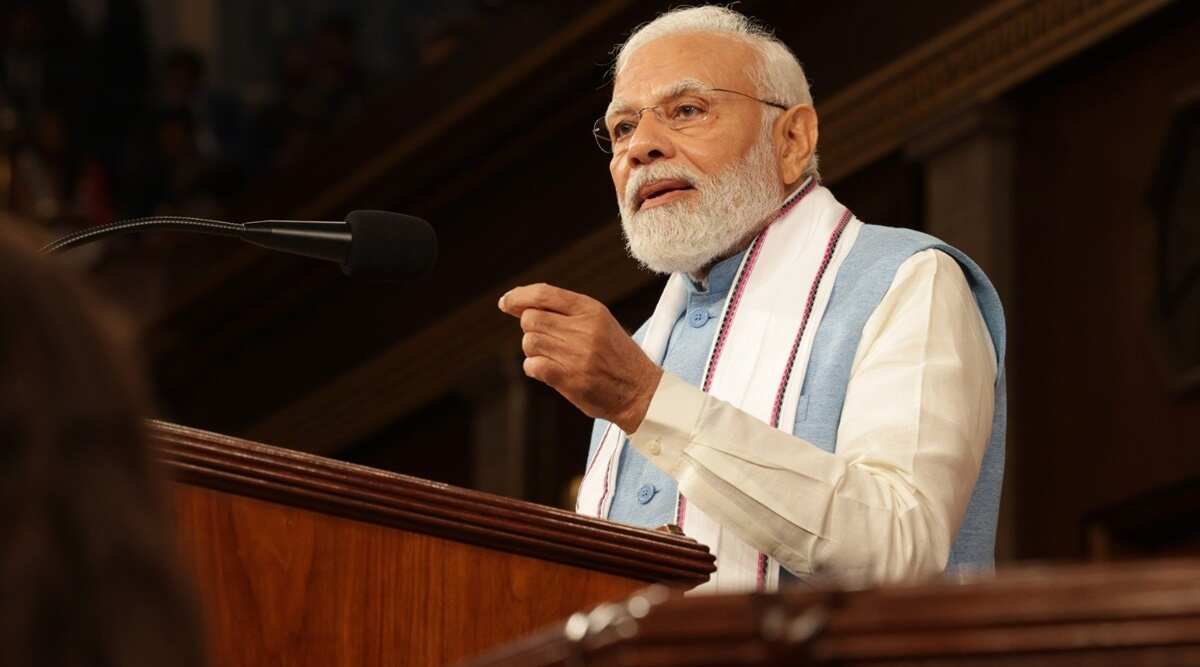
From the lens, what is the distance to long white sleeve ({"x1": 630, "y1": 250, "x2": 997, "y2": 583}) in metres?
2.81

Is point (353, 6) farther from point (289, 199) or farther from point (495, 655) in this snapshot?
point (495, 655)

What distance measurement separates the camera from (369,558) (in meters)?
2.55

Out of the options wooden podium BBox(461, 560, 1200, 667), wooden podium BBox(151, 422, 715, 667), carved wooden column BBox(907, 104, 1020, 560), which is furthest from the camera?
carved wooden column BBox(907, 104, 1020, 560)

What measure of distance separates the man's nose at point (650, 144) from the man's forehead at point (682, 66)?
0.27ft

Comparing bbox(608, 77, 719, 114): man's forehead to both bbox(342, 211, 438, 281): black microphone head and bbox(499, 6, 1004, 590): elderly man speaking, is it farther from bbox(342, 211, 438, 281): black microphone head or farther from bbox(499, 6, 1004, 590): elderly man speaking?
bbox(342, 211, 438, 281): black microphone head

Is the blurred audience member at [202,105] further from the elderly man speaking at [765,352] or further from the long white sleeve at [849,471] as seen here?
the long white sleeve at [849,471]

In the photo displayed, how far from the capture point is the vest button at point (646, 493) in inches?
131

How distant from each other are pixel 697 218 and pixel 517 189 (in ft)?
20.2

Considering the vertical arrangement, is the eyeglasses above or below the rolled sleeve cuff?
above

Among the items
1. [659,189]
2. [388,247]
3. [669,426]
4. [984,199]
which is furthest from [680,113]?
[984,199]

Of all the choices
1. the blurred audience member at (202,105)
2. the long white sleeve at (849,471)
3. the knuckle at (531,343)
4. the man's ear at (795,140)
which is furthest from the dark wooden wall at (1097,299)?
the blurred audience member at (202,105)

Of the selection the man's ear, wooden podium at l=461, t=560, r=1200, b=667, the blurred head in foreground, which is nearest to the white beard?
the man's ear

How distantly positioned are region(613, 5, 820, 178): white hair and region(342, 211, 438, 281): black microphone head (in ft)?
3.01

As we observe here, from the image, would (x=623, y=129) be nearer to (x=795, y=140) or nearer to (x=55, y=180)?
(x=795, y=140)
